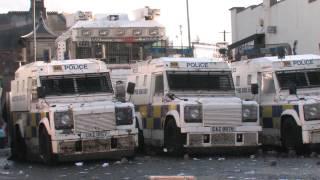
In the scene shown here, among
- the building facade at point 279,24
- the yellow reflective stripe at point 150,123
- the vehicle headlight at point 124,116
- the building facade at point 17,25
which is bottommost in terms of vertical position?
the yellow reflective stripe at point 150,123

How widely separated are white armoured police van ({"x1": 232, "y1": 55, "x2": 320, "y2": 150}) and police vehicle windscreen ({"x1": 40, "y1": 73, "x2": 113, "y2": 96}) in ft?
13.2

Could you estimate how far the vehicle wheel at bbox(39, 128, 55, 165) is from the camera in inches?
632

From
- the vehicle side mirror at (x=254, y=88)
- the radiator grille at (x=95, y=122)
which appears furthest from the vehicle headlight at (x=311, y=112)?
the radiator grille at (x=95, y=122)

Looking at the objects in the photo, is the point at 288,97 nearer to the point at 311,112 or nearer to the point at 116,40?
the point at 311,112

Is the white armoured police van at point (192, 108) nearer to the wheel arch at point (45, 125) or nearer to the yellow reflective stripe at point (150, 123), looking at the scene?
the yellow reflective stripe at point (150, 123)

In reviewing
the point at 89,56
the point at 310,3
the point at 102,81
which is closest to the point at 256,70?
the point at 102,81

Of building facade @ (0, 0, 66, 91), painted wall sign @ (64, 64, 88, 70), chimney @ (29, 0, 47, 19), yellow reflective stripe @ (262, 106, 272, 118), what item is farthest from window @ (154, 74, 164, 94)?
chimney @ (29, 0, 47, 19)

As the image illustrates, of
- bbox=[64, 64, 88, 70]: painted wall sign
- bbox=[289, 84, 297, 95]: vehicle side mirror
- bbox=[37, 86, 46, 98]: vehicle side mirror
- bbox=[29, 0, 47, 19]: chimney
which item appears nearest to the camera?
bbox=[37, 86, 46, 98]: vehicle side mirror

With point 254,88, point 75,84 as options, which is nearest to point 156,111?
point 75,84

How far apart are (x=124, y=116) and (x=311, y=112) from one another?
4.40 m

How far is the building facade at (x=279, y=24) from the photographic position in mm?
35938

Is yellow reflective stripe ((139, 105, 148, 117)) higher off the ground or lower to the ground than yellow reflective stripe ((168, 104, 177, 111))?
lower

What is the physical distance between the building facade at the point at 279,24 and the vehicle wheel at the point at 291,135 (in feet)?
51.5

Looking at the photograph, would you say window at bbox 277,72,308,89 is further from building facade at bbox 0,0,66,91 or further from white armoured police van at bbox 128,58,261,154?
building facade at bbox 0,0,66,91
